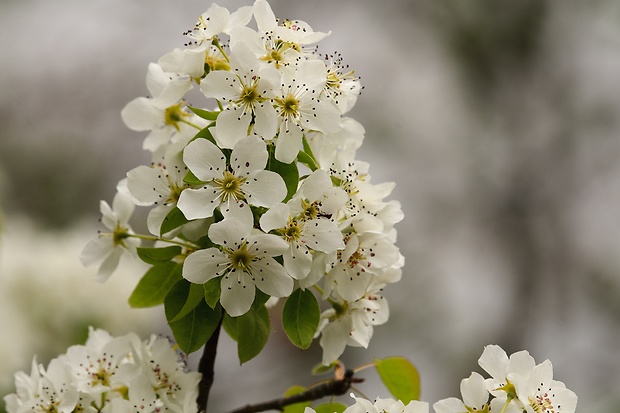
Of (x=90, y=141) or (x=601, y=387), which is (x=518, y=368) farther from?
(x=601, y=387)

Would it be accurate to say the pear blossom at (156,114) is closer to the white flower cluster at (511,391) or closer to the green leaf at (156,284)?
the green leaf at (156,284)

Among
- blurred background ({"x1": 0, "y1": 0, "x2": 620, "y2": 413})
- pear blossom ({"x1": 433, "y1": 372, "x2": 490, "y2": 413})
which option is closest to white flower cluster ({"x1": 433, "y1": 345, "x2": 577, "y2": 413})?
pear blossom ({"x1": 433, "y1": 372, "x2": 490, "y2": 413})

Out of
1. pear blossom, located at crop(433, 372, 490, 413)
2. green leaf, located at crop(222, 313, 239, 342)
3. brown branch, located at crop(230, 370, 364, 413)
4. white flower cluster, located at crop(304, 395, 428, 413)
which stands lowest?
white flower cluster, located at crop(304, 395, 428, 413)

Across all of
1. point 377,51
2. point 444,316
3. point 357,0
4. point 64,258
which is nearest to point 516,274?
point 444,316

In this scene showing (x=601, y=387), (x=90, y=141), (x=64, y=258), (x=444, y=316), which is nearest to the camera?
(x=64, y=258)

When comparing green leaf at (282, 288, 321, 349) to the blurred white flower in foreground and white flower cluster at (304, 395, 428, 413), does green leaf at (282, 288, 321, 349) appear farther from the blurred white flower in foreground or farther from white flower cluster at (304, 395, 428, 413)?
Answer: the blurred white flower in foreground

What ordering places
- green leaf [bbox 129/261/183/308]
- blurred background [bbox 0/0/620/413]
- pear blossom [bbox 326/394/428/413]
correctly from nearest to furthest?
pear blossom [bbox 326/394/428/413] < green leaf [bbox 129/261/183/308] < blurred background [bbox 0/0/620/413]
